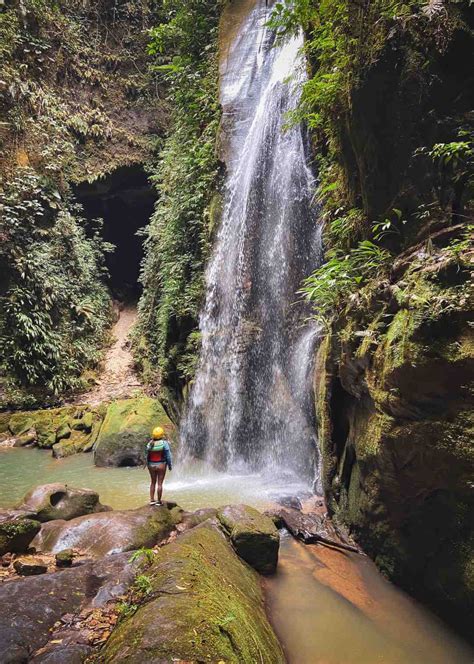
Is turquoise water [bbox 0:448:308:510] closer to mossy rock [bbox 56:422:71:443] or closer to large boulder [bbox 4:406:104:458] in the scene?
large boulder [bbox 4:406:104:458]

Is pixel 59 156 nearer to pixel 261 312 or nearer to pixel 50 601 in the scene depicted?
pixel 261 312

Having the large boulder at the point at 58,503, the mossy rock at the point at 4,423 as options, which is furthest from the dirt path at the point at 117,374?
the large boulder at the point at 58,503

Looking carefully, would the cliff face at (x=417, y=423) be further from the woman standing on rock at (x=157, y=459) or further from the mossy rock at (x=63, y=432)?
the mossy rock at (x=63, y=432)

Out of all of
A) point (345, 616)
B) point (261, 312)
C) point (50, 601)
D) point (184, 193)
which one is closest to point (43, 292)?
point (184, 193)

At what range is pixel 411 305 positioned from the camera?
3281mm

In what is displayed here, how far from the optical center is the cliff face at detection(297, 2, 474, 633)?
306 centimetres

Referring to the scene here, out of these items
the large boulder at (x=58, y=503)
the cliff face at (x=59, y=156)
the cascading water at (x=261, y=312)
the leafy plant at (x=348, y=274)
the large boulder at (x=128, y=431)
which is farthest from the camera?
the cliff face at (x=59, y=156)

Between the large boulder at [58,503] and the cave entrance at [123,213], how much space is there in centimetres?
1474

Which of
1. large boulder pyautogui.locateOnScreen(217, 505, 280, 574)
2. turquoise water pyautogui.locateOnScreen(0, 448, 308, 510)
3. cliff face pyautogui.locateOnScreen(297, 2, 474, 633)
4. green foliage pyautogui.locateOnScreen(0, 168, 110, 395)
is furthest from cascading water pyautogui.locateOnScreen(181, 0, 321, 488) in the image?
green foliage pyautogui.locateOnScreen(0, 168, 110, 395)

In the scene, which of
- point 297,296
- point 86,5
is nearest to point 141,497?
point 297,296

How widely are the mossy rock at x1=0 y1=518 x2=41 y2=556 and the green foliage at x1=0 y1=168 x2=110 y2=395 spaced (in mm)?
9310

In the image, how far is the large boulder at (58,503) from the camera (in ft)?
16.3

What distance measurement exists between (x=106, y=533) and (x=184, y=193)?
9927 millimetres

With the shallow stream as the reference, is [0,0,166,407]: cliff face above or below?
above
